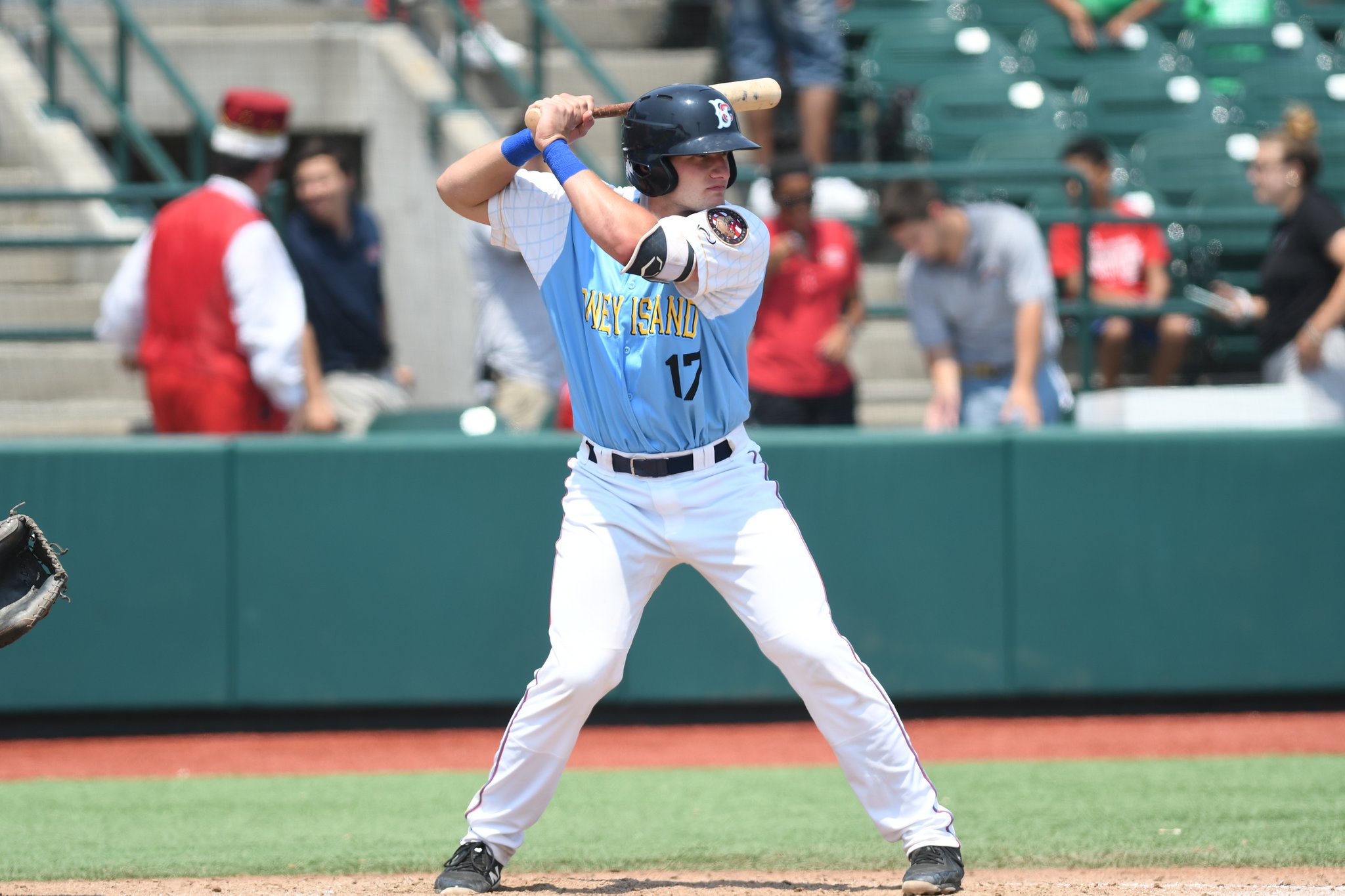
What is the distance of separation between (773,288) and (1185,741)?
8.50 feet

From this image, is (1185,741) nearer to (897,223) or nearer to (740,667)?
(740,667)

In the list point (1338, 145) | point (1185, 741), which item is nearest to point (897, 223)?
point (1185, 741)

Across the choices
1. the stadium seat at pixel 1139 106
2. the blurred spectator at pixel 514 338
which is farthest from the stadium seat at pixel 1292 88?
the blurred spectator at pixel 514 338

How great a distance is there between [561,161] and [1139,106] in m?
8.21

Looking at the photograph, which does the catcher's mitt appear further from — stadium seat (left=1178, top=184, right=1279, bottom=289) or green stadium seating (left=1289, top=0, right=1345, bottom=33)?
green stadium seating (left=1289, top=0, right=1345, bottom=33)

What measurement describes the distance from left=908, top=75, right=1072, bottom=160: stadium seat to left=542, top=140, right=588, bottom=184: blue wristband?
6505 mm

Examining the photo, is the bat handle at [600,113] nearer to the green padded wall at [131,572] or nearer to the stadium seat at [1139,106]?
the green padded wall at [131,572]

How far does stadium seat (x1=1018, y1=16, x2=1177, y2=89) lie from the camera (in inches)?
448

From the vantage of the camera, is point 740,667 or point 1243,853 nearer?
point 1243,853

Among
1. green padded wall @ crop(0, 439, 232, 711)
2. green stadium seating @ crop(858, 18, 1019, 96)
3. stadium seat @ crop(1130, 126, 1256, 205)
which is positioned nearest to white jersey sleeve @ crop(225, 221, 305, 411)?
green padded wall @ crop(0, 439, 232, 711)

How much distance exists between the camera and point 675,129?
3.81 metres

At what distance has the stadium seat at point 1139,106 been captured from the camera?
10.9 m

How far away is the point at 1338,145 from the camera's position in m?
10.8

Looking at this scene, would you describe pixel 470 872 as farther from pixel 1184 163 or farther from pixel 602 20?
pixel 602 20
